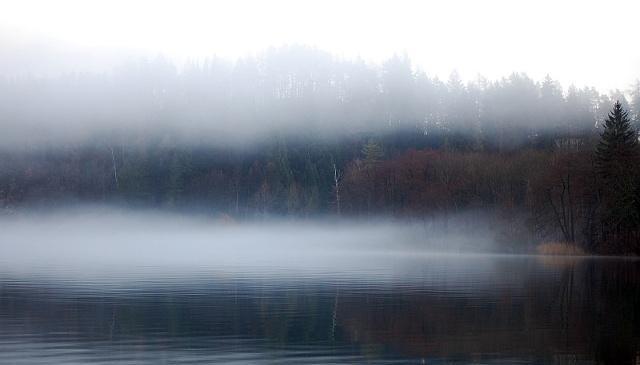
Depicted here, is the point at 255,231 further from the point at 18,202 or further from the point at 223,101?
the point at 18,202

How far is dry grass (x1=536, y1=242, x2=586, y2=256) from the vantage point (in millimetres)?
100531

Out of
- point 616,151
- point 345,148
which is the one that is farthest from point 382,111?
point 616,151

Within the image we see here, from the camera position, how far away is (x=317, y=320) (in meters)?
30.5

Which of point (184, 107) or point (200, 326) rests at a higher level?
point (184, 107)

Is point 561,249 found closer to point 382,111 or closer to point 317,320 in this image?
point 317,320

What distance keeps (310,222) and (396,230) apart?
28.3 meters

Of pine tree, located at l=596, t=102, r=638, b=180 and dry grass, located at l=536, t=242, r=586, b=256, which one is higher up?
pine tree, located at l=596, t=102, r=638, b=180

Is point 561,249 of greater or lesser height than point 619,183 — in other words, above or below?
below

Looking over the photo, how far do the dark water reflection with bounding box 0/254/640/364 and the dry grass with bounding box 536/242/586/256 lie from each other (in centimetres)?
4977

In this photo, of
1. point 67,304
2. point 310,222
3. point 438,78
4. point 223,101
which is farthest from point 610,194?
point 223,101

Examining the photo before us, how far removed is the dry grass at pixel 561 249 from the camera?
330ft

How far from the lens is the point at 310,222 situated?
158375 millimetres

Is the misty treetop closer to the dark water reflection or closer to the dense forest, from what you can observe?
the dense forest

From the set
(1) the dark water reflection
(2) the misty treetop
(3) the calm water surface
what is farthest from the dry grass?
(2) the misty treetop
